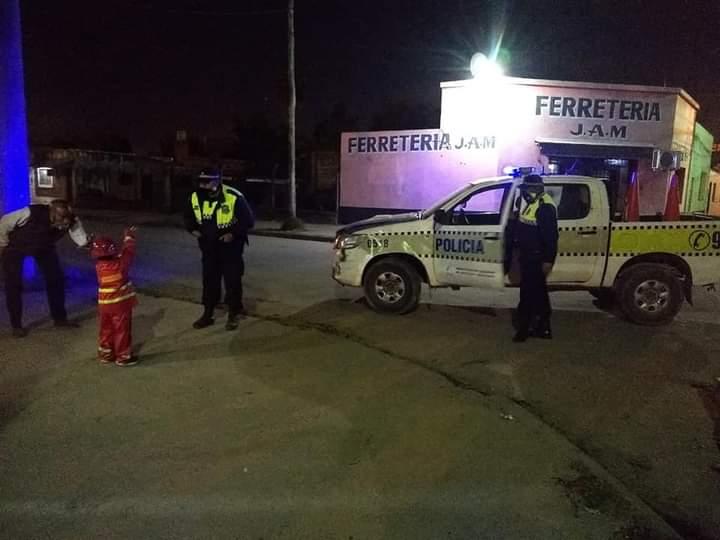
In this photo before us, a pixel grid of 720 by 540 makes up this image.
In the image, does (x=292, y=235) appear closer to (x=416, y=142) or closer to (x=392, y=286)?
(x=416, y=142)

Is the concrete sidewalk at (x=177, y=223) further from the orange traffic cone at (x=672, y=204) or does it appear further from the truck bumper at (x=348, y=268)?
the orange traffic cone at (x=672, y=204)

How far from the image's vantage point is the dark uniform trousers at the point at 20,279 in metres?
6.75

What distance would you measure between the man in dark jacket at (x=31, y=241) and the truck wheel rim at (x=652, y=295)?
20.7 feet

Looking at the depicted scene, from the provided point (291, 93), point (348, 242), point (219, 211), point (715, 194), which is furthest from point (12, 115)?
point (715, 194)

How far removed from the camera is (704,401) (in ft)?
18.1

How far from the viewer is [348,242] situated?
337 inches

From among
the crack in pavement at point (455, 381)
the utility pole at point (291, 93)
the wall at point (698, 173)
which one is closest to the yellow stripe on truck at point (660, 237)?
the crack in pavement at point (455, 381)

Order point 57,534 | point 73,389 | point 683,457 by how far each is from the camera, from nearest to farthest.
→ point 57,534 < point 683,457 < point 73,389

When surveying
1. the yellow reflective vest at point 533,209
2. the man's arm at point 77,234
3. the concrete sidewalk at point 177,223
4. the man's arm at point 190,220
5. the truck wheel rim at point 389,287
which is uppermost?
the yellow reflective vest at point 533,209

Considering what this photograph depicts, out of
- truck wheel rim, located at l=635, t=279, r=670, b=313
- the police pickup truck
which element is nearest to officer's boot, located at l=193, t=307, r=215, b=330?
the police pickup truck

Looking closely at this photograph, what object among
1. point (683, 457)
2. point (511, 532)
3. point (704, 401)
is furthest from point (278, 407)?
point (704, 401)

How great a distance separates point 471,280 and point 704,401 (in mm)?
3256

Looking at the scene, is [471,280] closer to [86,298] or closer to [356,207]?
[86,298]

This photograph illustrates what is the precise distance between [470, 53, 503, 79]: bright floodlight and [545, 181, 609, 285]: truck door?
1113 cm
